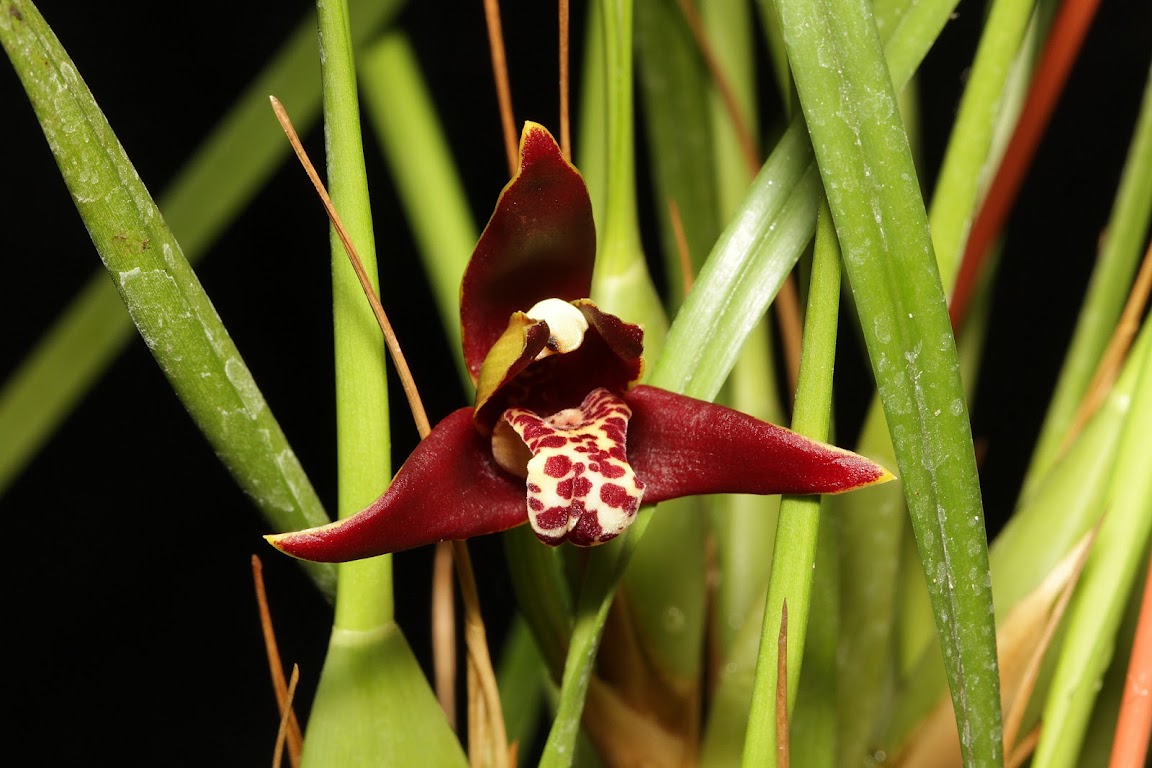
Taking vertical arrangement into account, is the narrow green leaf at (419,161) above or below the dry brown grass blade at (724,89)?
below

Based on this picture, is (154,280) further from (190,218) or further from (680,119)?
(680,119)

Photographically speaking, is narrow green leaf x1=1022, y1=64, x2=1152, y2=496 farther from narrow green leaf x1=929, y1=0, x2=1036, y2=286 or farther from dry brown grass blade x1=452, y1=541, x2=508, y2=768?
dry brown grass blade x1=452, y1=541, x2=508, y2=768

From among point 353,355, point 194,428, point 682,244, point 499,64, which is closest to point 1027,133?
point 682,244

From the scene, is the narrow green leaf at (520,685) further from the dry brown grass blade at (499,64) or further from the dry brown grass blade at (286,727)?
the dry brown grass blade at (499,64)

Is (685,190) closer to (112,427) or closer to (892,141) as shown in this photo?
(892,141)

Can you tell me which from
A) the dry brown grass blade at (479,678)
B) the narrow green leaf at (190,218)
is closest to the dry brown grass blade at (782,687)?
the dry brown grass blade at (479,678)

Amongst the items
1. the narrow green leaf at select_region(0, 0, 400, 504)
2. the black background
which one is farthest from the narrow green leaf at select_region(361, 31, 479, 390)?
the black background
